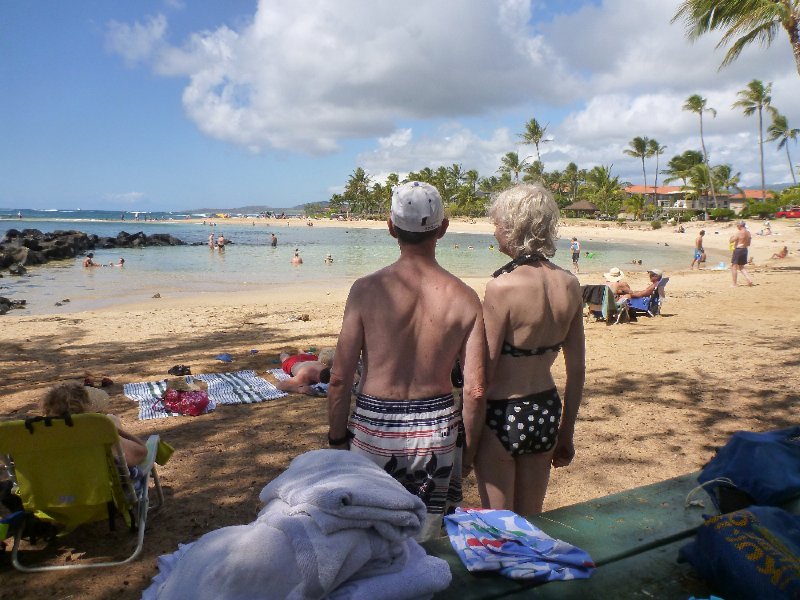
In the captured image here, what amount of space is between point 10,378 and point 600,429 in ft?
20.8

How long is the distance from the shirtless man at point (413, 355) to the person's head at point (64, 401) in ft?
6.13

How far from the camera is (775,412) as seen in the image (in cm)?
475

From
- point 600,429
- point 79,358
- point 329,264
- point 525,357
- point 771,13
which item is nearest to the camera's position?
point 525,357

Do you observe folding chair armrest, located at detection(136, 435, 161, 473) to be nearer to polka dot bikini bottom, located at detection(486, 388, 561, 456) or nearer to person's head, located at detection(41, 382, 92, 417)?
person's head, located at detection(41, 382, 92, 417)

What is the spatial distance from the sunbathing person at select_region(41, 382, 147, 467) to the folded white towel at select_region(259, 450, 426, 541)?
2.02 meters

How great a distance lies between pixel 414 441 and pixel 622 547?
726 millimetres

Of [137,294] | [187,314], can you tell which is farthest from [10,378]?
[137,294]

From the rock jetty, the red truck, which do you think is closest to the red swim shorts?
the rock jetty

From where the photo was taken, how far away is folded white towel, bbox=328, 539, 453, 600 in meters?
1.26

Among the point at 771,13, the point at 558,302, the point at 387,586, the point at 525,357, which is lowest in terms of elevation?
the point at 387,586

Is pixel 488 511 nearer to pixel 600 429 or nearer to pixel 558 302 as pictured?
pixel 558 302

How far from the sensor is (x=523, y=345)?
7.06 feet

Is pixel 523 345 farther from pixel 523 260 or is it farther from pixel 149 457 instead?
pixel 149 457

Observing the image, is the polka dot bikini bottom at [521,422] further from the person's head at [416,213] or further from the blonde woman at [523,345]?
the person's head at [416,213]
